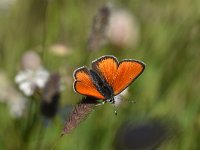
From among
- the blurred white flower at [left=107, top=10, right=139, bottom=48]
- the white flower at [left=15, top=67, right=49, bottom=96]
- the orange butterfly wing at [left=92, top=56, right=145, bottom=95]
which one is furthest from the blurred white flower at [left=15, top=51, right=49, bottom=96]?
the orange butterfly wing at [left=92, top=56, right=145, bottom=95]

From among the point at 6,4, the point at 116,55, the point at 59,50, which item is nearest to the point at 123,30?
the point at 116,55

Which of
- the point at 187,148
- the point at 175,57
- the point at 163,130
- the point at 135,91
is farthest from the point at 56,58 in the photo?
the point at 163,130

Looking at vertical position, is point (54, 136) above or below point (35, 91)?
below

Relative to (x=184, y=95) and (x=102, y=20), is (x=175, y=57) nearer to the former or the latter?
(x=184, y=95)

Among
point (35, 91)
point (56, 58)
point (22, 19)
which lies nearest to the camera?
point (35, 91)

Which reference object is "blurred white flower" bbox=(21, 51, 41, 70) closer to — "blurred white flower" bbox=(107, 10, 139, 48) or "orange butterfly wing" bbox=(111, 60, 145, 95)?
"blurred white flower" bbox=(107, 10, 139, 48)

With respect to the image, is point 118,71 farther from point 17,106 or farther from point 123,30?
point 123,30

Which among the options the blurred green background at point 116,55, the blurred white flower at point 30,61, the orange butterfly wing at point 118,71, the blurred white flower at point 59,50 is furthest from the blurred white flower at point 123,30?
the orange butterfly wing at point 118,71
